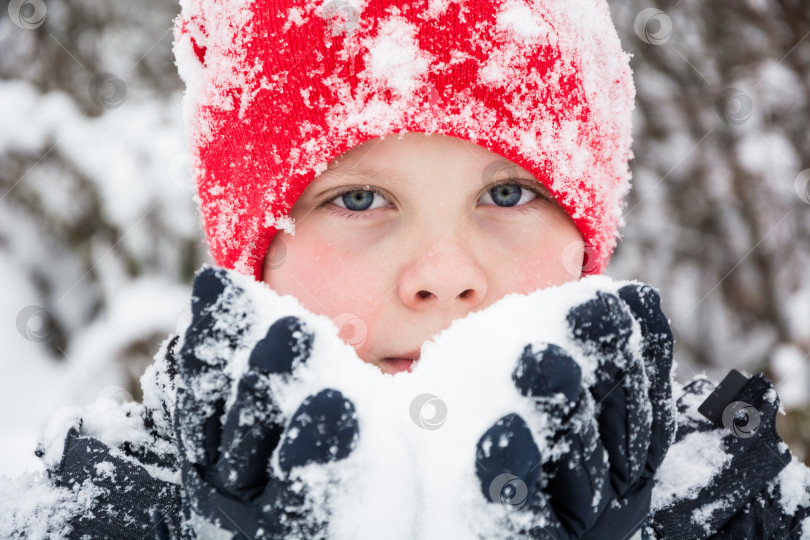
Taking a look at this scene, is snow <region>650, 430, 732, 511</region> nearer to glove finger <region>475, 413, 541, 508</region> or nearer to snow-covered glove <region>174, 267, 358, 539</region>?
glove finger <region>475, 413, 541, 508</region>

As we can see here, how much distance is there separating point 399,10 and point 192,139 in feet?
1.96

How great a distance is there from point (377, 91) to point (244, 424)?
0.67 m

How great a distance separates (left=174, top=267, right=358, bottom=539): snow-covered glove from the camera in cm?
94

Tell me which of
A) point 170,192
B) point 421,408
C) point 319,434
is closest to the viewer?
point 319,434

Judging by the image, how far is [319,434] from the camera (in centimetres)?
93

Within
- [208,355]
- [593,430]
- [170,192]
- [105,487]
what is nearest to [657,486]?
[593,430]

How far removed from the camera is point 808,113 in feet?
11.9

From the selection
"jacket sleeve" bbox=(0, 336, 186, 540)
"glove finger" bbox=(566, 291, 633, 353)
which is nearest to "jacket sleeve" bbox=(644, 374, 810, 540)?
"glove finger" bbox=(566, 291, 633, 353)

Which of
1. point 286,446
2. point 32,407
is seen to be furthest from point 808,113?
point 32,407

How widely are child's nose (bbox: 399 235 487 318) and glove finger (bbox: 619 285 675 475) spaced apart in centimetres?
28

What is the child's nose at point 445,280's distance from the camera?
1257 mm

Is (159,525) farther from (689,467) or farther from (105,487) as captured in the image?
(689,467)

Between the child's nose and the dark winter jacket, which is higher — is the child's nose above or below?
above

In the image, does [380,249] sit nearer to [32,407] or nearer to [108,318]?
[108,318]
